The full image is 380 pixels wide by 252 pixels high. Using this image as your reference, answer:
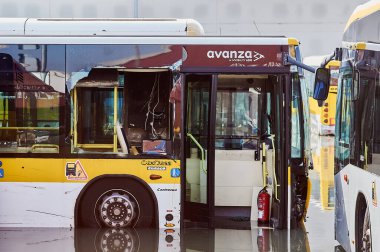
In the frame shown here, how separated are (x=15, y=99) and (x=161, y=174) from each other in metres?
1.96

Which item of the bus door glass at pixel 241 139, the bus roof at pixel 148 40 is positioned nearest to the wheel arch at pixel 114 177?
the bus door glass at pixel 241 139

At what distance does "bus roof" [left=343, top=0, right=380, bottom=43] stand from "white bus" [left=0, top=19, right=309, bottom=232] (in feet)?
7.18

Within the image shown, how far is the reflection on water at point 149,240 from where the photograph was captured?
998 centimetres

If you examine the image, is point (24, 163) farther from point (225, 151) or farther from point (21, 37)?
point (225, 151)

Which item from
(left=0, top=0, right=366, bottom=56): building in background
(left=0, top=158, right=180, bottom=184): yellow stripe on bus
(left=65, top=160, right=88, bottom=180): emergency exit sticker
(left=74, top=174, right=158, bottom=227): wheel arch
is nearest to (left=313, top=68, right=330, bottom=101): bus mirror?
(left=0, top=158, right=180, bottom=184): yellow stripe on bus

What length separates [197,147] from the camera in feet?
36.5

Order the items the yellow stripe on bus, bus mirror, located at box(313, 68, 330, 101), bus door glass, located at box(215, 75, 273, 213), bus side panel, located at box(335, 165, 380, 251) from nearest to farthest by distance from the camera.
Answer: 1. bus side panel, located at box(335, 165, 380, 251)
2. bus mirror, located at box(313, 68, 330, 101)
3. the yellow stripe on bus
4. bus door glass, located at box(215, 75, 273, 213)

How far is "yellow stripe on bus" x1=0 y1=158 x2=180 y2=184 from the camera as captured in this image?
10.6 m

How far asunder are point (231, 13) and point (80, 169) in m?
12.0

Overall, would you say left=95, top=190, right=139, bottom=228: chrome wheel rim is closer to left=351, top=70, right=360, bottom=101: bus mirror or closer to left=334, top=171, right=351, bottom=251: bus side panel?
left=334, top=171, right=351, bottom=251: bus side panel

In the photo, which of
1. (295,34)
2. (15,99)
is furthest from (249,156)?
(295,34)

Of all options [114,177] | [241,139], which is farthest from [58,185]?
[241,139]

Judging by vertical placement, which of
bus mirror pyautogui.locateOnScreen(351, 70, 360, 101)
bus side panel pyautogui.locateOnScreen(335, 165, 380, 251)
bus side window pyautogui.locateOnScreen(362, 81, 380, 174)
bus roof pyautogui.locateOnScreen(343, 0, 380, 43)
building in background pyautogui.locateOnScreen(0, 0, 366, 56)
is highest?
building in background pyautogui.locateOnScreen(0, 0, 366, 56)

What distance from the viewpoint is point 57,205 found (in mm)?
10703
